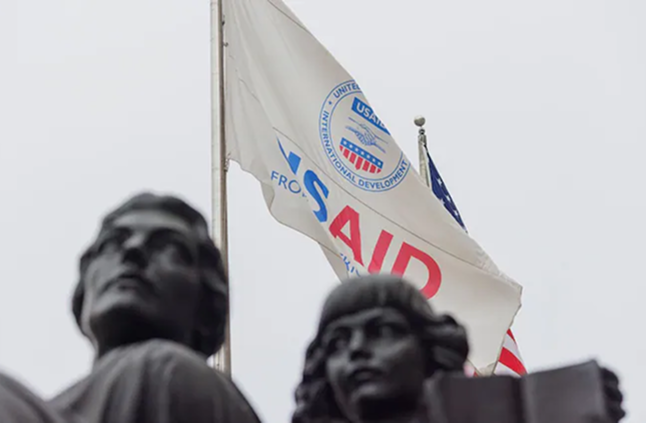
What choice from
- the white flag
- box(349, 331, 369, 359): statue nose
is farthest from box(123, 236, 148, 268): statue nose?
the white flag

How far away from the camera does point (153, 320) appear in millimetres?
4930

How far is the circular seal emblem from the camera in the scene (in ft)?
41.0

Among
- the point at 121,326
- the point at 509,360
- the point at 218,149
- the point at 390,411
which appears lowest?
the point at 509,360

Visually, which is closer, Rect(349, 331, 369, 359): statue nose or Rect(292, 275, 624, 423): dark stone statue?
Rect(292, 275, 624, 423): dark stone statue

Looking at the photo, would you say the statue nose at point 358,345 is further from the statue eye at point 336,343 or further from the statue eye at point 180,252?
the statue eye at point 180,252

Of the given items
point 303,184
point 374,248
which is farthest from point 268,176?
point 374,248

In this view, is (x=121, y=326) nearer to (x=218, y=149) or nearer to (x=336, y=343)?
(x=336, y=343)

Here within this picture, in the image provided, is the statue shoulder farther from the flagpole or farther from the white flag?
the white flag

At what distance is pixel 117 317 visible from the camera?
16.1 ft

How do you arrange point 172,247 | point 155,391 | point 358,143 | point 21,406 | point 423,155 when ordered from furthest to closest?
→ point 423,155
point 358,143
point 172,247
point 155,391
point 21,406

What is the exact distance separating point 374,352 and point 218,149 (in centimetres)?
663

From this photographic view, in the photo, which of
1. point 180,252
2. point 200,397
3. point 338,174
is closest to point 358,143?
point 338,174

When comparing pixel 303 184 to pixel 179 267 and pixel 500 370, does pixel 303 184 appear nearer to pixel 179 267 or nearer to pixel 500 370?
pixel 500 370

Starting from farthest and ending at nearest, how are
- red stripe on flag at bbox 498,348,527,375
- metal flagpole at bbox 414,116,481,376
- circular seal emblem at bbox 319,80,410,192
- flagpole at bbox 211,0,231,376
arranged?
metal flagpole at bbox 414,116,481,376 → red stripe on flag at bbox 498,348,527,375 → circular seal emblem at bbox 319,80,410,192 → flagpole at bbox 211,0,231,376
